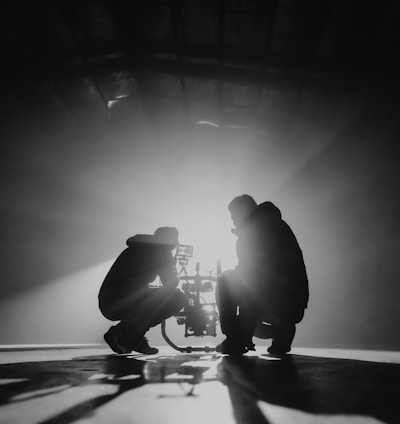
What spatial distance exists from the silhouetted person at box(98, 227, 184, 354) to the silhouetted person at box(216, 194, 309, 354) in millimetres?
554

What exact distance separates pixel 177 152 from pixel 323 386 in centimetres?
787

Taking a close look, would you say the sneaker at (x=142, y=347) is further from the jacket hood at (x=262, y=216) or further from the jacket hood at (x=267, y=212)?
the jacket hood at (x=267, y=212)

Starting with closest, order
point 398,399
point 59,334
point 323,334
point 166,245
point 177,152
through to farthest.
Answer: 1. point 398,399
2. point 166,245
3. point 323,334
4. point 59,334
5. point 177,152

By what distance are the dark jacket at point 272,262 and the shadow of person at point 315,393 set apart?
3.18 ft

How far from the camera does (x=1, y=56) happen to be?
216 inches

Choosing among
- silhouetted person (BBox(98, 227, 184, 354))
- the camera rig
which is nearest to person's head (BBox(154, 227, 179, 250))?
silhouetted person (BBox(98, 227, 184, 354))

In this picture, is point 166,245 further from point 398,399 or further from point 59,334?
point 59,334

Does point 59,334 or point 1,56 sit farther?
point 59,334

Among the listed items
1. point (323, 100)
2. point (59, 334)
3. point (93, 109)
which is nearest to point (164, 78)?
point (93, 109)

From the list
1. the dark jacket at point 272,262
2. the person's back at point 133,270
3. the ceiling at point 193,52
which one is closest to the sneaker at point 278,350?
the dark jacket at point 272,262

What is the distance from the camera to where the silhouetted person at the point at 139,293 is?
2.66 m

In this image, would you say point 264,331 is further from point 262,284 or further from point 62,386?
point 62,386

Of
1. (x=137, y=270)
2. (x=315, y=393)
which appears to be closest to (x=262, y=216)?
(x=137, y=270)

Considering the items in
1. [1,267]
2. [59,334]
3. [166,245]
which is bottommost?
[59,334]
